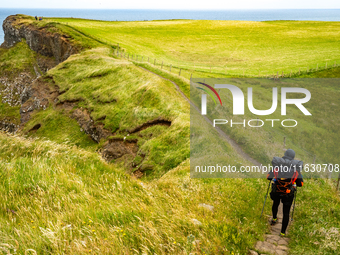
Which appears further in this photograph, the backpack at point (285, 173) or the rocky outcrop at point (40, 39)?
the rocky outcrop at point (40, 39)

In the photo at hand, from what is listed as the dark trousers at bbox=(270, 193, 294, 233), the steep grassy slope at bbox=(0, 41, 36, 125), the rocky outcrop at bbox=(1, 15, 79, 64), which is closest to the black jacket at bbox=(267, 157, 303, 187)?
the dark trousers at bbox=(270, 193, 294, 233)

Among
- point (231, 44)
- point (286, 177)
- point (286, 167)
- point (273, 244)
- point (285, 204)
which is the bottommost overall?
point (273, 244)

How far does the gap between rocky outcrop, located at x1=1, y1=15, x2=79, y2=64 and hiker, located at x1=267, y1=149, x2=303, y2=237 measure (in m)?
66.6

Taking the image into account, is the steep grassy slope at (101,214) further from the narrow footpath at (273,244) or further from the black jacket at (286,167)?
the black jacket at (286,167)

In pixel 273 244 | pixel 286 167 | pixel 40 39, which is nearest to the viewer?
pixel 273 244

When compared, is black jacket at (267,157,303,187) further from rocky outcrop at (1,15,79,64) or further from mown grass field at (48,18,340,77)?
rocky outcrop at (1,15,79,64)

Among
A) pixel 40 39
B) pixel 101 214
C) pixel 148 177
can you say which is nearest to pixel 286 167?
pixel 101 214

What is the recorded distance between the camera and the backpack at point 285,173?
28.4ft

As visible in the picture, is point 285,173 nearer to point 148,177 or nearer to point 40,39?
point 148,177

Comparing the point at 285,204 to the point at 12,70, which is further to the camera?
the point at 12,70

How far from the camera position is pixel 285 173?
873cm

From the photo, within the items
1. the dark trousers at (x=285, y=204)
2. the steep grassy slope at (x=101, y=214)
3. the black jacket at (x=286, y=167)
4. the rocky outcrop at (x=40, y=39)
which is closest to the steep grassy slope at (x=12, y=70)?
the rocky outcrop at (x=40, y=39)

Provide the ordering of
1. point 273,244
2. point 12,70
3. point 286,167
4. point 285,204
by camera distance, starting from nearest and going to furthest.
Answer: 1. point 273,244
2. point 286,167
3. point 285,204
4. point 12,70

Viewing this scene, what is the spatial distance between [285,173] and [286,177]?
13 cm
